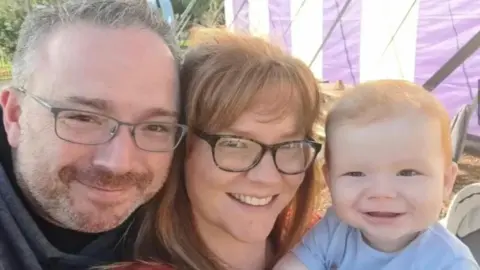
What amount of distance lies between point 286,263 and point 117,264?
0.47 m

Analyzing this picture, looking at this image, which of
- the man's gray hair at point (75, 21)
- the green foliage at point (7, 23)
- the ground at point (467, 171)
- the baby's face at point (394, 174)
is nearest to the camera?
the baby's face at point (394, 174)

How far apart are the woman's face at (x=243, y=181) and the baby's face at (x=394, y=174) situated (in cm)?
15

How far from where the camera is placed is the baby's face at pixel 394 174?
1477mm

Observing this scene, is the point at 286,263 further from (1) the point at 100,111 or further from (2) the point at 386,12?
(2) the point at 386,12

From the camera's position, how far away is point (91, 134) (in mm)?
1515

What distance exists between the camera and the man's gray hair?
62.6 inches

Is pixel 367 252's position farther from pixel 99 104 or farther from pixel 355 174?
pixel 99 104

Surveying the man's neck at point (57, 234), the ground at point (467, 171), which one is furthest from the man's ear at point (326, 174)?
the ground at point (467, 171)

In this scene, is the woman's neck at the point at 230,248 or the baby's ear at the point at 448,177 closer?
the baby's ear at the point at 448,177

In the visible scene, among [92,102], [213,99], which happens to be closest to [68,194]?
[92,102]

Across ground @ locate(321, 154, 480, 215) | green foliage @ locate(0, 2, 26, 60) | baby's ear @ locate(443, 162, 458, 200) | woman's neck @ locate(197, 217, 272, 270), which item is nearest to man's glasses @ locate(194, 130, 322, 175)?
woman's neck @ locate(197, 217, 272, 270)

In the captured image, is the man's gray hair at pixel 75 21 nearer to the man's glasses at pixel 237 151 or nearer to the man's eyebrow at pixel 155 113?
the man's eyebrow at pixel 155 113

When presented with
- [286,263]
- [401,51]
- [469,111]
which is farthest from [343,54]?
[286,263]

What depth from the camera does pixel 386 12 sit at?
6.30 meters
